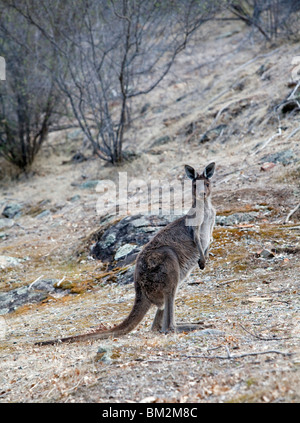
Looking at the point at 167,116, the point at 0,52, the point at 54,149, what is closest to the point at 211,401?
the point at 167,116

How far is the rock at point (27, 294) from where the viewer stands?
808 cm

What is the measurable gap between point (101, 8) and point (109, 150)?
13.8 ft

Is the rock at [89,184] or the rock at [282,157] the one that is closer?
the rock at [282,157]

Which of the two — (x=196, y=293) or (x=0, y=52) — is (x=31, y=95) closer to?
(x=0, y=52)

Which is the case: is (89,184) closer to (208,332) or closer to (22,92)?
(22,92)

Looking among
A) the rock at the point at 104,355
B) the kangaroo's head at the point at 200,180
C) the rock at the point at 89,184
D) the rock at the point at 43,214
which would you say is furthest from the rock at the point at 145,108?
the rock at the point at 104,355

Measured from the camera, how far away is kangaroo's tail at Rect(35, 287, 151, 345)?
16.3ft

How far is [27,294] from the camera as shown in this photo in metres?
8.30

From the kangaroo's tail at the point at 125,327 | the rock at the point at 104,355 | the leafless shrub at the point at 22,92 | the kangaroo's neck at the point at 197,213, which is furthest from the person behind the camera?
the leafless shrub at the point at 22,92

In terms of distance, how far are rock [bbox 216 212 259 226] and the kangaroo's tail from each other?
12.6 feet

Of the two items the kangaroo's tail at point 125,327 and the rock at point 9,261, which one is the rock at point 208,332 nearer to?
the kangaroo's tail at point 125,327

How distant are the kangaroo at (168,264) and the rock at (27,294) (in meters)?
3.02

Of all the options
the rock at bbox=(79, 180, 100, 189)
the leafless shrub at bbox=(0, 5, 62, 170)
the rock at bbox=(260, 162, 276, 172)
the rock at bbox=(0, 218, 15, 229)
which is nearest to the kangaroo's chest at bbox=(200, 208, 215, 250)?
the rock at bbox=(260, 162, 276, 172)

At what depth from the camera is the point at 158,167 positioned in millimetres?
14383
